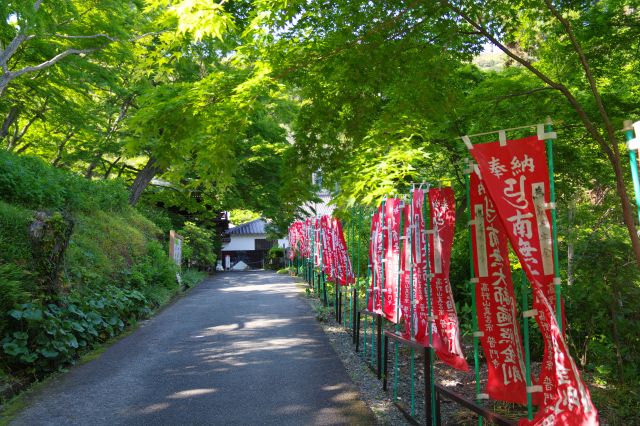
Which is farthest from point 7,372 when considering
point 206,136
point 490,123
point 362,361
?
point 490,123

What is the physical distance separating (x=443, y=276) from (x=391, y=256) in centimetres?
165

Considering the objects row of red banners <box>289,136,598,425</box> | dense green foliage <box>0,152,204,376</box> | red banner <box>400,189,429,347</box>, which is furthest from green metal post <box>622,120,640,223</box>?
dense green foliage <box>0,152,204,376</box>

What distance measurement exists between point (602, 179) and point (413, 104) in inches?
148

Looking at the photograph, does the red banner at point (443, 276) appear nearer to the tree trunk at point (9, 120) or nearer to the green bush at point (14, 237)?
the green bush at point (14, 237)

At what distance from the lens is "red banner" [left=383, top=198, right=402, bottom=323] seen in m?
6.84

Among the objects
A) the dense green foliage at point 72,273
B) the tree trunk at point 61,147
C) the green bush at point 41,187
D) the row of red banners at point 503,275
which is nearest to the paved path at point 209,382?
the dense green foliage at point 72,273

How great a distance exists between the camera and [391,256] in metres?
7.06

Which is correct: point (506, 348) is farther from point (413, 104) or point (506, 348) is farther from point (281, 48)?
point (281, 48)

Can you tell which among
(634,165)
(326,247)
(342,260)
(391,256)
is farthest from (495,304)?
(326,247)

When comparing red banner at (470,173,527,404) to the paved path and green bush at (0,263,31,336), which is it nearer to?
the paved path

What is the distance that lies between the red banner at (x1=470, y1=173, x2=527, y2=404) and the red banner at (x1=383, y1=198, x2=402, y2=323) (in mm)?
2787

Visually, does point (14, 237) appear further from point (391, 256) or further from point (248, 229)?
point (248, 229)

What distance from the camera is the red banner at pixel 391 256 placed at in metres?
6.84

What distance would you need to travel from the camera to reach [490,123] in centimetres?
689
